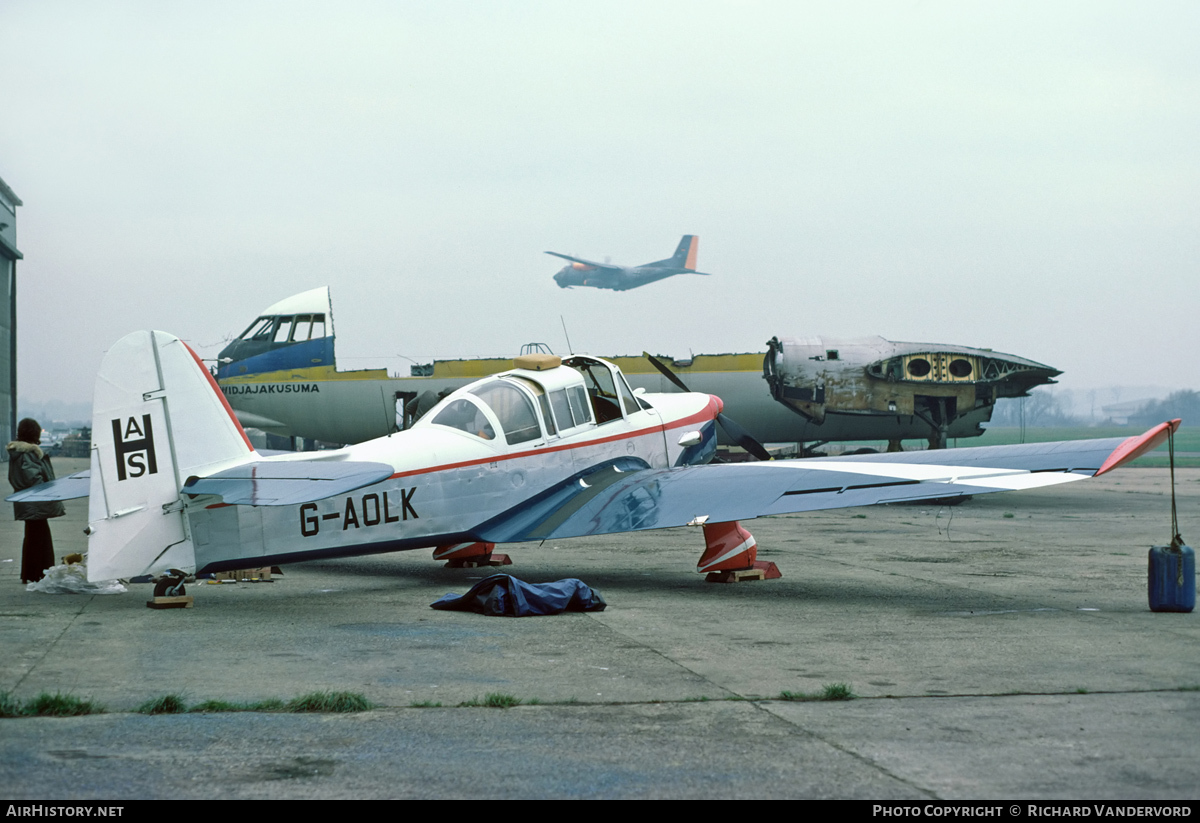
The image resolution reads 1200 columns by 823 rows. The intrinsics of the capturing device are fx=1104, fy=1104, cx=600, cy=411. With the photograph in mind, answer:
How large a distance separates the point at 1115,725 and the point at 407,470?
8.13 metres

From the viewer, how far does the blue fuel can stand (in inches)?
433

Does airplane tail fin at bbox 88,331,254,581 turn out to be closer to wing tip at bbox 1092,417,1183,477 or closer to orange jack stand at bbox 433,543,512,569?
orange jack stand at bbox 433,543,512,569

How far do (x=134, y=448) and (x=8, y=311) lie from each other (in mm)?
83476

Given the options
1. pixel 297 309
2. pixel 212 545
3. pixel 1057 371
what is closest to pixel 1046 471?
pixel 212 545

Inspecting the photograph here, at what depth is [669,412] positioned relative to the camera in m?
16.5

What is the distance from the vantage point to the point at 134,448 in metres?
11.1

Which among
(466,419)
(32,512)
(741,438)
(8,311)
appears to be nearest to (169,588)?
(32,512)

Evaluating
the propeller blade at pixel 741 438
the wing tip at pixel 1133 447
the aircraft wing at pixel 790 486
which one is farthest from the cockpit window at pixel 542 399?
the wing tip at pixel 1133 447

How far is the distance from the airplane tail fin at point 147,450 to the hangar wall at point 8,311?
77.0 meters

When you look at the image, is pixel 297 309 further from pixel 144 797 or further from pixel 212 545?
pixel 144 797

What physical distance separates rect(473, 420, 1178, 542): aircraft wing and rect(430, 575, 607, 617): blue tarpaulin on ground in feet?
3.57

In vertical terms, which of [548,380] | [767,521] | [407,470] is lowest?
[767,521]

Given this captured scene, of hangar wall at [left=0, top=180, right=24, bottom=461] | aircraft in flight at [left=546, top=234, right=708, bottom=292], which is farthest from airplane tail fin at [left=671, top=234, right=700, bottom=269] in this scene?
hangar wall at [left=0, top=180, right=24, bottom=461]

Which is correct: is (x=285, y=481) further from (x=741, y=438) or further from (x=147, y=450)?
(x=741, y=438)
